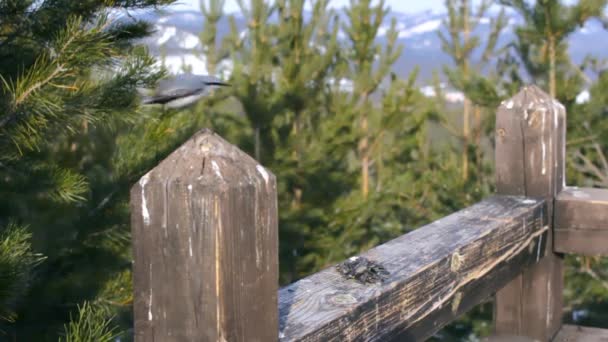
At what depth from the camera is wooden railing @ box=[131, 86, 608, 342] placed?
0.81 m

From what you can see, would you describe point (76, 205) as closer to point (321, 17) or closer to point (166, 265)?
point (166, 265)

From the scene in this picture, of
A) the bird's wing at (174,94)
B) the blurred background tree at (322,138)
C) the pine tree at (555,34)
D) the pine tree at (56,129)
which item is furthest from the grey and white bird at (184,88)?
the pine tree at (555,34)

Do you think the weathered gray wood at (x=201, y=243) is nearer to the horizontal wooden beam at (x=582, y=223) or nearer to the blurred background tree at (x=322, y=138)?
the horizontal wooden beam at (x=582, y=223)

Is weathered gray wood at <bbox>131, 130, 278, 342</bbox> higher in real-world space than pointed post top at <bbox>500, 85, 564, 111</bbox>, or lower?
lower

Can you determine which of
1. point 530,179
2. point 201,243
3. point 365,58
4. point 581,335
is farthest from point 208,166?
point 365,58

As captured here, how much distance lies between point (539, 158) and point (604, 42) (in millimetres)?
6657

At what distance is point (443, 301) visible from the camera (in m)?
1.39

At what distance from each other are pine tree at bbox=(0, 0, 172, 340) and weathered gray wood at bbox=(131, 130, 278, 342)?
674mm

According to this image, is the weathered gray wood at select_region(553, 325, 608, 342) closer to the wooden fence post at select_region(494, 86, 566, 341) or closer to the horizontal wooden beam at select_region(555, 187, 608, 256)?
the wooden fence post at select_region(494, 86, 566, 341)

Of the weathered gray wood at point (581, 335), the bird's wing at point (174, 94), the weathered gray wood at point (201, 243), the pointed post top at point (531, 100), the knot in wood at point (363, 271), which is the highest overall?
the bird's wing at point (174, 94)

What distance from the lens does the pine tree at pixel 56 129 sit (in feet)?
7.63

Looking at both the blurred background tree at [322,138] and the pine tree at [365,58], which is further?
the pine tree at [365,58]

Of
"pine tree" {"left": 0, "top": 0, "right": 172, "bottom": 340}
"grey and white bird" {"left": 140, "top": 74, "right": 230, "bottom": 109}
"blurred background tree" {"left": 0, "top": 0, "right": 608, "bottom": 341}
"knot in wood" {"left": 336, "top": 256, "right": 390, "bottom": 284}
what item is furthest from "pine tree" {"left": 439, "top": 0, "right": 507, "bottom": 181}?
"knot in wood" {"left": 336, "top": 256, "right": 390, "bottom": 284}

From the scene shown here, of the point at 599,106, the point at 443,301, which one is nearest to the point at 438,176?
the point at 599,106
